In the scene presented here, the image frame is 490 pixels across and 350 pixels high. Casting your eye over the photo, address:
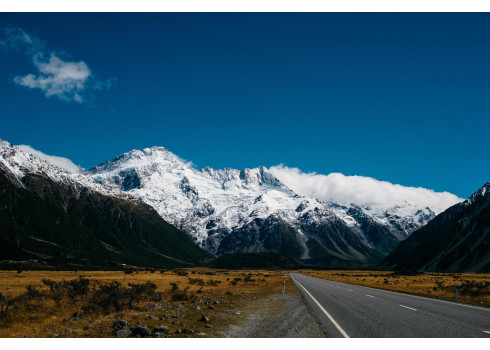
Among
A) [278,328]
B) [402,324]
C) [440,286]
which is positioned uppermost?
[402,324]

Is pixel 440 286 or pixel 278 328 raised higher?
pixel 278 328

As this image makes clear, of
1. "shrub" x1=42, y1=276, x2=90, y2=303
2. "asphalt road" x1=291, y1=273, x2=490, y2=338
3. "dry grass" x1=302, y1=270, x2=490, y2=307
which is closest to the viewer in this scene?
"asphalt road" x1=291, y1=273, x2=490, y2=338

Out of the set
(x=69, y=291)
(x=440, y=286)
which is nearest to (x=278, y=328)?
(x=69, y=291)

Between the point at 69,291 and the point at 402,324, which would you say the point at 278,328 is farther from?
the point at 69,291

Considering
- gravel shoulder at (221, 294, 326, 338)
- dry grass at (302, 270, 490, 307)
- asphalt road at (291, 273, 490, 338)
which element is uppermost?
asphalt road at (291, 273, 490, 338)

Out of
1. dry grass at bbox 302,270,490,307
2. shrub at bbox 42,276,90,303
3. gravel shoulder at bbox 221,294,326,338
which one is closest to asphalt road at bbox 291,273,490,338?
Answer: gravel shoulder at bbox 221,294,326,338

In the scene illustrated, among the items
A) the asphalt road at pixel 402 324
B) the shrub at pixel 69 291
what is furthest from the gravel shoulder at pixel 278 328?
the shrub at pixel 69 291

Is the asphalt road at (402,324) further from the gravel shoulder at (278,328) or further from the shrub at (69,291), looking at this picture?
the shrub at (69,291)

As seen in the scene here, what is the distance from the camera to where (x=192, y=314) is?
69.2ft

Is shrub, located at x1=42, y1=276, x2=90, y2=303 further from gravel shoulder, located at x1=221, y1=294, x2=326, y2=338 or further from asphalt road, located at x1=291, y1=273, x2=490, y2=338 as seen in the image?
asphalt road, located at x1=291, y1=273, x2=490, y2=338

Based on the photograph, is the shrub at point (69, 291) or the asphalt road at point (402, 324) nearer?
the asphalt road at point (402, 324)

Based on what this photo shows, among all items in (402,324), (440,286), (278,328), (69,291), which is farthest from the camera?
(440,286)
